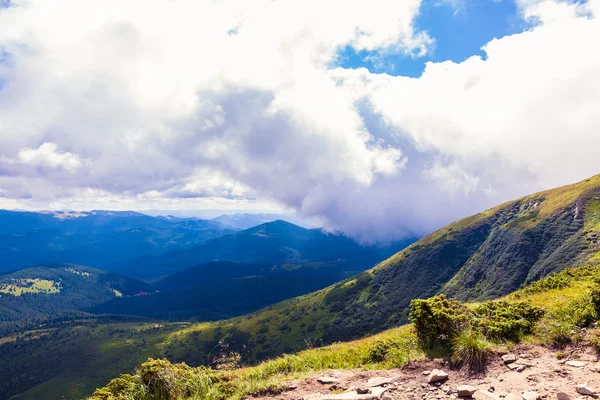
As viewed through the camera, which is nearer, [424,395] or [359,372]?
[424,395]

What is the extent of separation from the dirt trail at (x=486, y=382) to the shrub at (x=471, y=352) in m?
0.29

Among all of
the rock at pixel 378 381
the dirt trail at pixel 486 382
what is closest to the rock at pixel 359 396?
the dirt trail at pixel 486 382

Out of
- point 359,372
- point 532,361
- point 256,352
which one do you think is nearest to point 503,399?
point 532,361

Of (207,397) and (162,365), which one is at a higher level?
(162,365)

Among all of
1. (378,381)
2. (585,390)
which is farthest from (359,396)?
(585,390)

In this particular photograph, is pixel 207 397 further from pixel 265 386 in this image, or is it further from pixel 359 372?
pixel 359 372

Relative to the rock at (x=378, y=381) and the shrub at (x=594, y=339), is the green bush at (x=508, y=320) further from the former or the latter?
the rock at (x=378, y=381)

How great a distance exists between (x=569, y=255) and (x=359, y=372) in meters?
183

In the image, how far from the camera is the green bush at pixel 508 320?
11734 mm

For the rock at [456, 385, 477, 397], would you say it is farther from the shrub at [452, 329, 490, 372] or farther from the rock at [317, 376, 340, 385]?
the rock at [317, 376, 340, 385]

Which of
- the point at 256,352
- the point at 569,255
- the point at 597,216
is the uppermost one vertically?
the point at 597,216

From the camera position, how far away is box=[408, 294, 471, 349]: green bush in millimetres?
12125

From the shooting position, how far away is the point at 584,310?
37.3ft

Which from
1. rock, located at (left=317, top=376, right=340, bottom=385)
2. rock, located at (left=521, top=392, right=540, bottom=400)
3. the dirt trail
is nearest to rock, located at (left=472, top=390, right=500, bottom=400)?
the dirt trail
